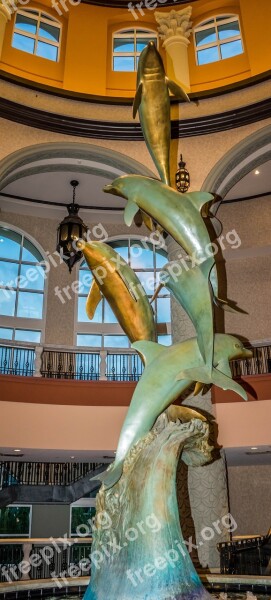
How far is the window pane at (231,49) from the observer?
11211 millimetres

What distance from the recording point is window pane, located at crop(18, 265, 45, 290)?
601 inches

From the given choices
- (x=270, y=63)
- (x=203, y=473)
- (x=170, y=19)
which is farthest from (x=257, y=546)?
(x=170, y=19)

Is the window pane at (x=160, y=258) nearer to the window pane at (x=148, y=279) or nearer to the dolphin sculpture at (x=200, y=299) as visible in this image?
the window pane at (x=148, y=279)

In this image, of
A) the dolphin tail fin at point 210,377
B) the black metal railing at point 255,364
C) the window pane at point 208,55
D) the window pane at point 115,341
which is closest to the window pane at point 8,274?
the window pane at point 115,341

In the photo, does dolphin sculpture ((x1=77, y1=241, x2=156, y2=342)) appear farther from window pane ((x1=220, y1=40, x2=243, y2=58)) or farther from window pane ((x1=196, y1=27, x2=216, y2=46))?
window pane ((x1=196, y1=27, x2=216, y2=46))

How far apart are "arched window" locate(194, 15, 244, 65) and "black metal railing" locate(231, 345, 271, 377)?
21.9 feet

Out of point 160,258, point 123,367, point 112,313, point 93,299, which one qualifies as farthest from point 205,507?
point 160,258

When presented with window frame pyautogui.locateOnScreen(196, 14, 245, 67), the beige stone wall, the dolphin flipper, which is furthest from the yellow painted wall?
the beige stone wall

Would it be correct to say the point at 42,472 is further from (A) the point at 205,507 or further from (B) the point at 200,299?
(B) the point at 200,299

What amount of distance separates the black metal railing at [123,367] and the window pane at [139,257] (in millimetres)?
3088

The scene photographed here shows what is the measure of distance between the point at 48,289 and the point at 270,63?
8.24 m

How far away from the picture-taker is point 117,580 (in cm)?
367

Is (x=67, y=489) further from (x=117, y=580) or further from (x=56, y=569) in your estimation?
(x=117, y=580)

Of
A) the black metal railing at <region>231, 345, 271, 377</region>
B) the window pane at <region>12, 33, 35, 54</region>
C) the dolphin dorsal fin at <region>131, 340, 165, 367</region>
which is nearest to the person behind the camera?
the dolphin dorsal fin at <region>131, 340, 165, 367</region>
